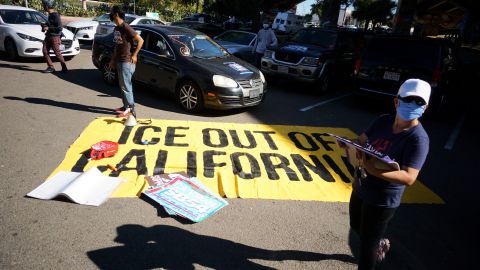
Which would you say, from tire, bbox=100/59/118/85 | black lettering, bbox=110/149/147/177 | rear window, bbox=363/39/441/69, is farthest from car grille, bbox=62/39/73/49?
rear window, bbox=363/39/441/69

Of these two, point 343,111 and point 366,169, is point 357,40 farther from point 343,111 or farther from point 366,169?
point 366,169

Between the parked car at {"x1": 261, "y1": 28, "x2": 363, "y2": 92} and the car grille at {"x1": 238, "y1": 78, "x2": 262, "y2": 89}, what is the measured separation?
7.97 ft

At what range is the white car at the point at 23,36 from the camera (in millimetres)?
9977

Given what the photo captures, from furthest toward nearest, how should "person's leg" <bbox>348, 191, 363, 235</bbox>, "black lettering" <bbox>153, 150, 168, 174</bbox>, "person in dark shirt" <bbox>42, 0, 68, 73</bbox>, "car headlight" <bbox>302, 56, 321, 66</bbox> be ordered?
"car headlight" <bbox>302, 56, 321, 66</bbox>, "person in dark shirt" <bbox>42, 0, 68, 73</bbox>, "black lettering" <bbox>153, 150, 168, 174</bbox>, "person's leg" <bbox>348, 191, 363, 235</bbox>

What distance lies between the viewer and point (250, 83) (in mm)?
7121

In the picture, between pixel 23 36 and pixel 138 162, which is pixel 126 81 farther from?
pixel 23 36

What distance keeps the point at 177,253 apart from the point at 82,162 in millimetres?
2209

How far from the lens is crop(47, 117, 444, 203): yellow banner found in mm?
4328

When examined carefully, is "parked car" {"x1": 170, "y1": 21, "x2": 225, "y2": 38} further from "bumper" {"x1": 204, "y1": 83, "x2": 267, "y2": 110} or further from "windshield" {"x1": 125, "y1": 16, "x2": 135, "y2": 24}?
"bumper" {"x1": 204, "y1": 83, "x2": 267, "y2": 110}

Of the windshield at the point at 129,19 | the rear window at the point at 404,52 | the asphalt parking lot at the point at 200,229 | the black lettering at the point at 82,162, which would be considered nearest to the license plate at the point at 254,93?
the rear window at the point at 404,52

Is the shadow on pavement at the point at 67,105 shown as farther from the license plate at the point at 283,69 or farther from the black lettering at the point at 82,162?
the license plate at the point at 283,69

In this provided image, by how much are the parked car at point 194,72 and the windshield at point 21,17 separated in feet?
15.2

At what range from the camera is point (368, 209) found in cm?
245

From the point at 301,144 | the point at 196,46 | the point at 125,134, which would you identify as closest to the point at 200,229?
the point at 125,134
